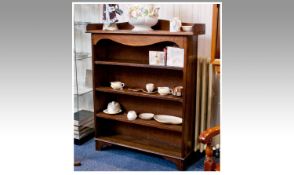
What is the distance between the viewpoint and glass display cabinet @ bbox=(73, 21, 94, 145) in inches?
111

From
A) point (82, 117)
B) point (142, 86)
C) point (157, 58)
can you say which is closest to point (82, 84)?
point (82, 117)

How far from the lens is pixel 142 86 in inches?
103

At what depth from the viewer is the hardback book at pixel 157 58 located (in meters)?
2.32

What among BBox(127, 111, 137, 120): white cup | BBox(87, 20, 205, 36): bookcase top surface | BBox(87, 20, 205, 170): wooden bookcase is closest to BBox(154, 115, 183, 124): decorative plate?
BBox(87, 20, 205, 170): wooden bookcase

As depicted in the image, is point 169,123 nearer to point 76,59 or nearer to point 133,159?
point 133,159

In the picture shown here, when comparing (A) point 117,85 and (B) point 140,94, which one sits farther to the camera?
(A) point 117,85

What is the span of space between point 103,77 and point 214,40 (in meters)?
1.07

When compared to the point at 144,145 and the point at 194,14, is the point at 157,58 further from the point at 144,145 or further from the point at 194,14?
the point at 144,145

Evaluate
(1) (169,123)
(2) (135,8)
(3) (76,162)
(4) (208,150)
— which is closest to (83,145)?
(3) (76,162)

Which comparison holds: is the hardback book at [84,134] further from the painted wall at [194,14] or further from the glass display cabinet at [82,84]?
the painted wall at [194,14]

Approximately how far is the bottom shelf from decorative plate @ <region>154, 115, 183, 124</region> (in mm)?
231

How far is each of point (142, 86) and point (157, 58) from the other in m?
0.36

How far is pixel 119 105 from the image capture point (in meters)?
2.74

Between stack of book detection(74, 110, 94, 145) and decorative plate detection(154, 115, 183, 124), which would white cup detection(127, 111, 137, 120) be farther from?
stack of book detection(74, 110, 94, 145)
